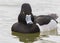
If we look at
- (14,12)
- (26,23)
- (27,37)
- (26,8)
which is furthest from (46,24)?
(14,12)

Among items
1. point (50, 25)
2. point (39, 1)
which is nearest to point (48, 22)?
point (50, 25)

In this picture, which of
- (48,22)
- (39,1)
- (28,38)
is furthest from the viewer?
(39,1)

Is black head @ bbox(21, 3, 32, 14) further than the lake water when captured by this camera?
Yes

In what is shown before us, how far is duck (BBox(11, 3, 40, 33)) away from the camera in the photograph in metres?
11.3

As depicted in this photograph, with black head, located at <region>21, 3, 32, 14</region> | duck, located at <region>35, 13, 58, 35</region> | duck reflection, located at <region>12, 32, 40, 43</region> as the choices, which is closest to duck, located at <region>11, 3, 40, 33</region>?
black head, located at <region>21, 3, 32, 14</region>

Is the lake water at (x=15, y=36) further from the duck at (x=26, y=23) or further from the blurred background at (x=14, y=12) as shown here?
the duck at (x=26, y=23)

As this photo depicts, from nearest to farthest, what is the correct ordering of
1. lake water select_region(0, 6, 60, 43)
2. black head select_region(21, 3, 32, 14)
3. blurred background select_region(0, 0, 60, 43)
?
lake water select_region(0, 6, 60, 43)
blurred background select_region(0, 0, 60, 43)
black head select_region(21, 3, 32, 14)

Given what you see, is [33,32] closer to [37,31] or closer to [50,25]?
[37,31]

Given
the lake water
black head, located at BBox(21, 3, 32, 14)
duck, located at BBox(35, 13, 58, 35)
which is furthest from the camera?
duck, located at BBox(35, 13, 58, 35)

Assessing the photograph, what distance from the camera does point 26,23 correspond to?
38.1 ft

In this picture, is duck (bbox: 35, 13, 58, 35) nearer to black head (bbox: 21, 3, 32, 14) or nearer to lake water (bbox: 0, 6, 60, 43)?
lake water (bbox: 0, 6, 60, 43)

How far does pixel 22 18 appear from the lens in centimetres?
1158

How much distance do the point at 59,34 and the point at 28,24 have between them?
1.16m

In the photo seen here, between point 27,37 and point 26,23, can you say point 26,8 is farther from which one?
point 27,37
